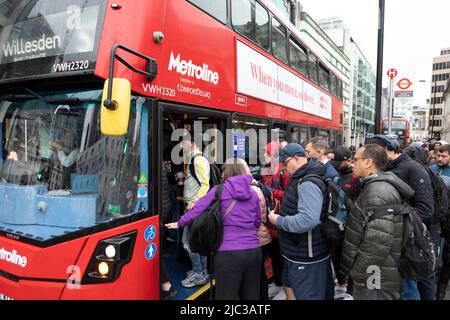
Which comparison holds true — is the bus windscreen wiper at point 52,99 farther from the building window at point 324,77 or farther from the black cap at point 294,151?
the building window at point 324,77

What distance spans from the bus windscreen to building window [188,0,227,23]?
1373mm

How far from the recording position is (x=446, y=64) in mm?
92875

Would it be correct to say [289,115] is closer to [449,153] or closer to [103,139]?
[449,153]

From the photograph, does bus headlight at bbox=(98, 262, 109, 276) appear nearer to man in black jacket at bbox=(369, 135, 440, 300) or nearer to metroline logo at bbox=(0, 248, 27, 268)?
metroline logo at bbox=(0, 248, 27, 268)

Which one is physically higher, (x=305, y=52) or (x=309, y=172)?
(x=305, y=52)

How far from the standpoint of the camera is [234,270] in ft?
9.29

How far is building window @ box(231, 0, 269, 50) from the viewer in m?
4.68

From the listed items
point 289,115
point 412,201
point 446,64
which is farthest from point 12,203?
point 446,64

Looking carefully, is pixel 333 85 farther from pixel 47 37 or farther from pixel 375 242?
pixel 47 37

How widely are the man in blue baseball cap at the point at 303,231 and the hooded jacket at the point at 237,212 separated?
283mm

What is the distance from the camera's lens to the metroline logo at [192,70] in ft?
10.8

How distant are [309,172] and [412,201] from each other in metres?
1.46

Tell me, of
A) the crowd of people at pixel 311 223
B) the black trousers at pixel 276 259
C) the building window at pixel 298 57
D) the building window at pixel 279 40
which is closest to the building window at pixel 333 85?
the building window at pixel 298 57

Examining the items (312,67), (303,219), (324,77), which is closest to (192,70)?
(303,219)
